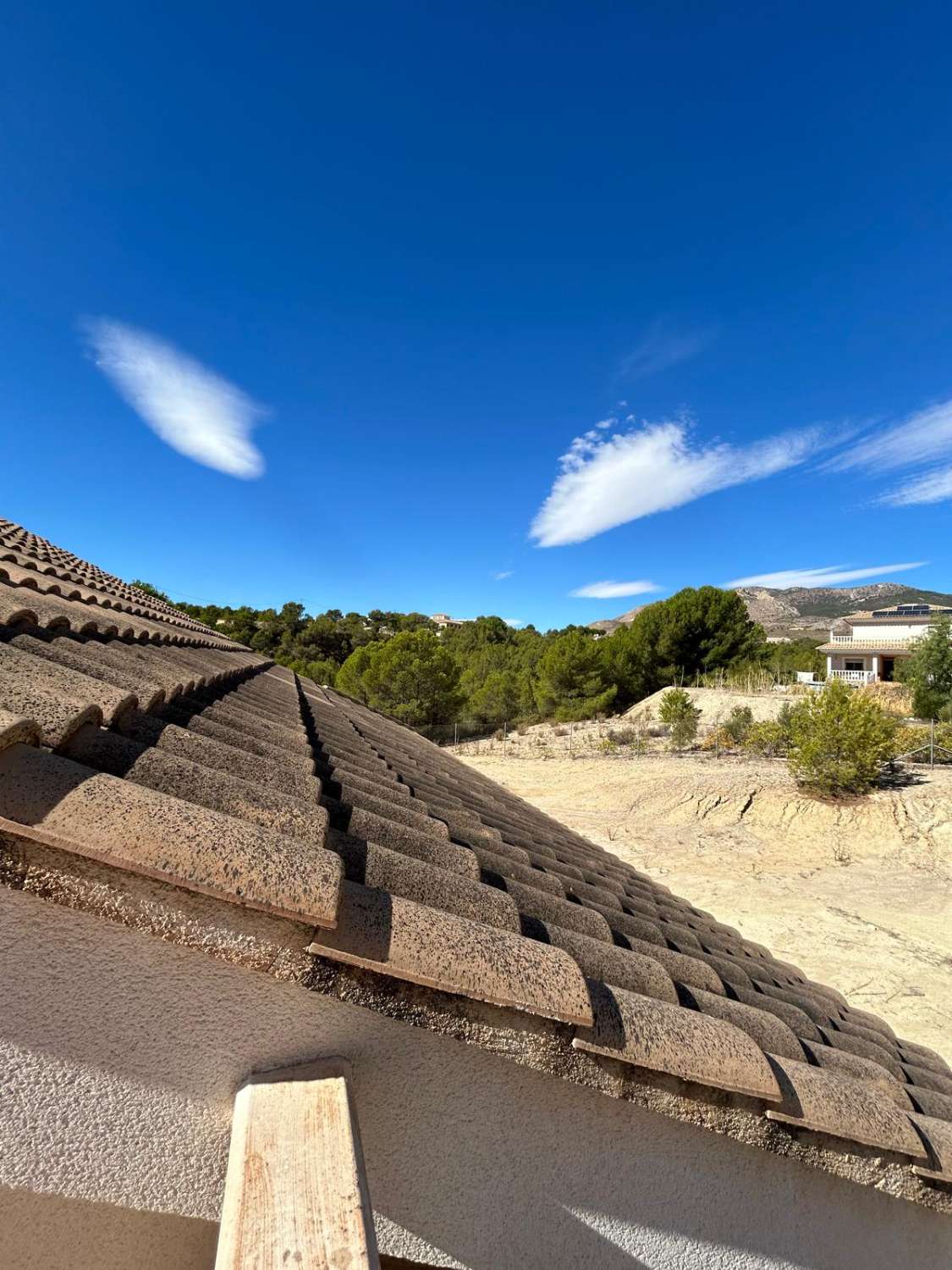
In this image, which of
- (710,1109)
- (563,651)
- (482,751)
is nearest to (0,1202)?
(710,1109)

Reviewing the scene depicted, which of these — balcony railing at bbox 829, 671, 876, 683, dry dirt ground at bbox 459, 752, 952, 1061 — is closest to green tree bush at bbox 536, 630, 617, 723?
dry dirt ground at bbox 459, 752, 952, 1061

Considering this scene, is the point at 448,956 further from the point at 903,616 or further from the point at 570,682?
the point at 903,616

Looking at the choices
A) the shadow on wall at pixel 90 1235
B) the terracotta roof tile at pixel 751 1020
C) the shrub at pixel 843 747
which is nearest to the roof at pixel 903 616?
the shrub at pixel 843 747

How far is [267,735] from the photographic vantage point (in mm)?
2336

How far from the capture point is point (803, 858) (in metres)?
11.3

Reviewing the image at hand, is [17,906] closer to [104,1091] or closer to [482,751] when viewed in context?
[104,1091]

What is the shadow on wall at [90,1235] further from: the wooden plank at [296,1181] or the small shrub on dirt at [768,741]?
the small shrub on dirt at [768,741]

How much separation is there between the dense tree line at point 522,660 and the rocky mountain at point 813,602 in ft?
164

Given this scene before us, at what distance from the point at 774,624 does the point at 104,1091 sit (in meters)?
102

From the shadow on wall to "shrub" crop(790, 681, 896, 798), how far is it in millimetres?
14475

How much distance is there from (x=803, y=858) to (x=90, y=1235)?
42.9ft

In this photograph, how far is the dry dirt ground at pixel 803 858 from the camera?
23.6ft

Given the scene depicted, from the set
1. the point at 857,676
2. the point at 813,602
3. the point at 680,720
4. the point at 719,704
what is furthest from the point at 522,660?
the point at 813,602

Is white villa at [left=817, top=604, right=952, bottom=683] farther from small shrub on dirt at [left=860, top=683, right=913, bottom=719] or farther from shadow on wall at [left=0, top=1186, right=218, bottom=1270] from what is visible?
shadow on wall at [left=0, top=1186, right=218, bottom=1270]
